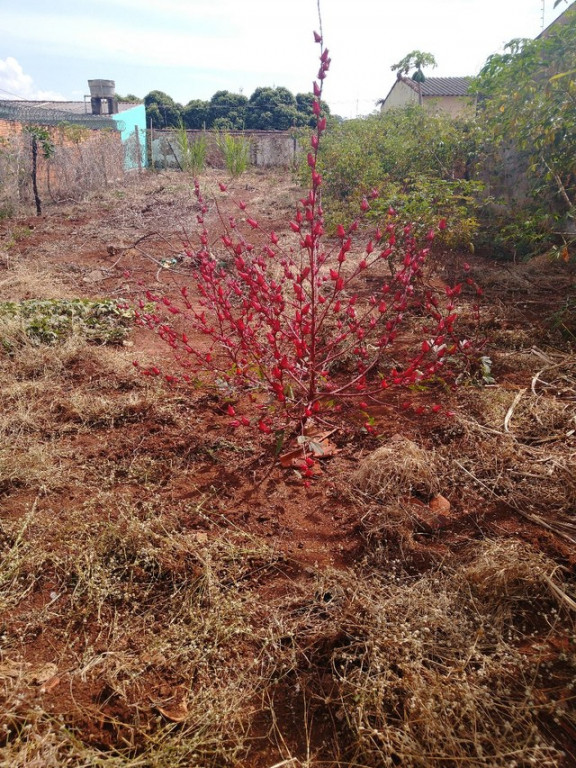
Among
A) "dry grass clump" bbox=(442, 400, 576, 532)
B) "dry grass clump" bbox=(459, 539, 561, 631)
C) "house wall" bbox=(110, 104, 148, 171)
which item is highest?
"house wall" bbox=(110, 104, 148, 171)

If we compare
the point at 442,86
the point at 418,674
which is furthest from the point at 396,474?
the point at 442,86

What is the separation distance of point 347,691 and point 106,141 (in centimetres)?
1475

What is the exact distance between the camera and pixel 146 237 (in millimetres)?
7926

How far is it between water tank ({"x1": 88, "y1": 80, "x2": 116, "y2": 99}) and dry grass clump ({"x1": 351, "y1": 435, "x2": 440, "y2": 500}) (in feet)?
81.2

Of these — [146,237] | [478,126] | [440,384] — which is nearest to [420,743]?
[440,384]

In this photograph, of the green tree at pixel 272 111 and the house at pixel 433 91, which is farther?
the green tree at pixel 272 111

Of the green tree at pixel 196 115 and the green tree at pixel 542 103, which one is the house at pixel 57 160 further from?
the green tree at pixel 196 115

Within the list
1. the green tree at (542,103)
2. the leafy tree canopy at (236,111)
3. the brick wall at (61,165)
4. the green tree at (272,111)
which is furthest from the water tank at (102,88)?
the green tree at (542,103)

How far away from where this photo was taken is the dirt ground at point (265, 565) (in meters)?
1.35

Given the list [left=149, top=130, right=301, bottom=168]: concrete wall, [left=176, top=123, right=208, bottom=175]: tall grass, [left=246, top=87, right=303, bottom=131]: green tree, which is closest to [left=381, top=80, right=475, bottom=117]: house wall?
[left=149, top=130, right=301, bottom=168]: concrete wall

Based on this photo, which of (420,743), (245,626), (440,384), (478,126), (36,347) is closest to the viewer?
(420,743)

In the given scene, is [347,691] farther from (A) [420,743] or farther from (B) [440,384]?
(B) [440,384]

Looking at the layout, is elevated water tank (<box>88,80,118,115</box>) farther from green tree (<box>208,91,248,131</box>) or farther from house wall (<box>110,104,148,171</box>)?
green tree (<box>208,91,248,131</box>)

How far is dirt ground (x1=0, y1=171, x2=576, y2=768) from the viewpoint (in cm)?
135
